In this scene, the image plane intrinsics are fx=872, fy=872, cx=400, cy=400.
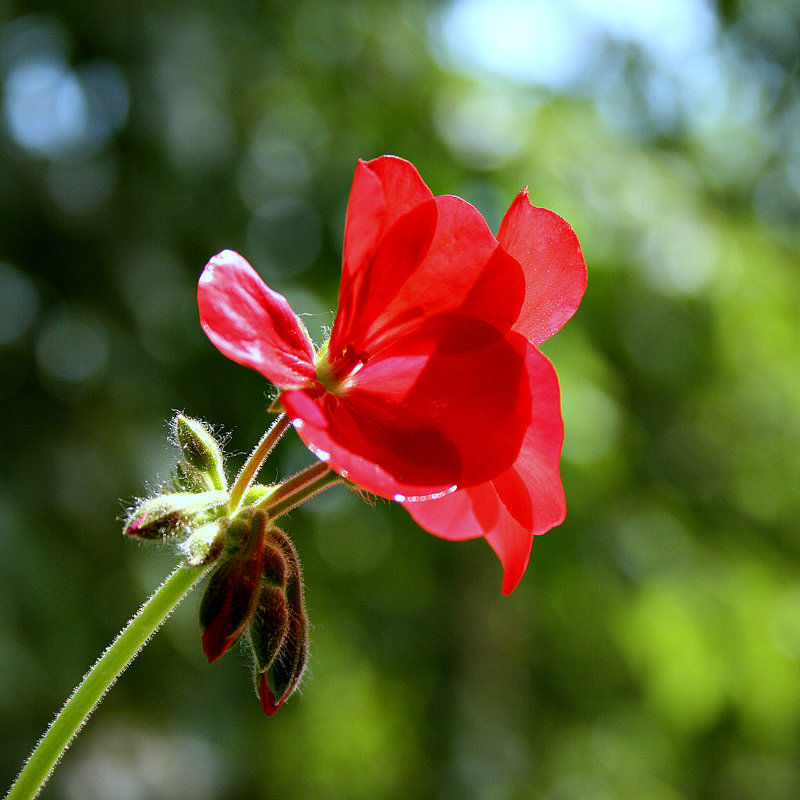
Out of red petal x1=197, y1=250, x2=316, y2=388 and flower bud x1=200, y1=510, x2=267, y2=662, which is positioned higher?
red petal x1=197, y1=250, x2=316, y2=388

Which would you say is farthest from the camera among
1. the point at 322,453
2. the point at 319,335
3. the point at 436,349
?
the point at 319,335

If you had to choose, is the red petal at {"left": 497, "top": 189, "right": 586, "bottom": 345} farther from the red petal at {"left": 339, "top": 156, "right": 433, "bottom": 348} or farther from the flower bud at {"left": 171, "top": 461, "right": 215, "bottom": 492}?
the flower bud at {"left": 171, "top": 461, "right": 215, "bottom": 492}

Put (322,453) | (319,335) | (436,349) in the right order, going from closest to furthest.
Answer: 1. (322,453)
2. (436,349)
3. (319,335)

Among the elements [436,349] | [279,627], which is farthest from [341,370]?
[279,627]

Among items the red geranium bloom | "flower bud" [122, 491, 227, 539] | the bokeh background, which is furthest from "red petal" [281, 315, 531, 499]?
the bokeh background

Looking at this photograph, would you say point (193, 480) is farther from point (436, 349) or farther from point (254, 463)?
point (436, 349)

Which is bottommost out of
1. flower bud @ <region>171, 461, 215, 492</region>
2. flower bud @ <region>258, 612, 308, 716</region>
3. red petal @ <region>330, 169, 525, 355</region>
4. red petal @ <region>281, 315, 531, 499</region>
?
flower bud @ <region>258, 612, 308, 716</region>

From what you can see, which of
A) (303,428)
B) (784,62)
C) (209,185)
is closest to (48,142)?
(209,185)
